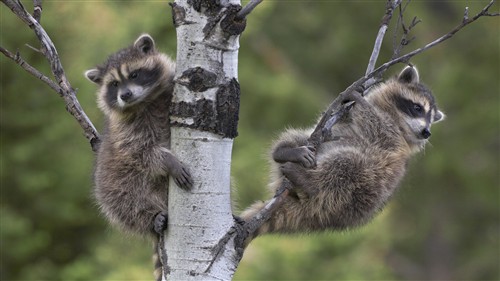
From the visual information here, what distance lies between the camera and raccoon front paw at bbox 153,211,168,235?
12.1 ft

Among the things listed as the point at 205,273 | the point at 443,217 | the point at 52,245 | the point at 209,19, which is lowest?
the point at 205,273

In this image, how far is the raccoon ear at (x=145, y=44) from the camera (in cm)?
507

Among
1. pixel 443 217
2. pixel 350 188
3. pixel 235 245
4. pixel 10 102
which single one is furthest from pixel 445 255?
pixel 235 245

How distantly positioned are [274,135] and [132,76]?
1258 millimetres

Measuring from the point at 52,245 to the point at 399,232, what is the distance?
8.58 meters

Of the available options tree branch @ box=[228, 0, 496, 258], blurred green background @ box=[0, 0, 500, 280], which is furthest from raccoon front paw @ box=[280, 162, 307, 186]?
blurred green background @ box=[0, 0, 500, 280]

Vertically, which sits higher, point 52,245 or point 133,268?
point 52,245

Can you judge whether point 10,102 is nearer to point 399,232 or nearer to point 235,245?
point 235,245

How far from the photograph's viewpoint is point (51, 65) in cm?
395

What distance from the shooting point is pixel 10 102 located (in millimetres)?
8570

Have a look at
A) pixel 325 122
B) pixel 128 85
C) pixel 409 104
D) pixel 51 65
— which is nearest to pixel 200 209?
pixel 325 122

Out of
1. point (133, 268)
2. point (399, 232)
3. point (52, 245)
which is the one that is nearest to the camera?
point (133, 268)

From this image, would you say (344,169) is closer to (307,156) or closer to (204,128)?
(307,156)

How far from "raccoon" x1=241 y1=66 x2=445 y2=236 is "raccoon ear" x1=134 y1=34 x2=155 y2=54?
1.05 metres
